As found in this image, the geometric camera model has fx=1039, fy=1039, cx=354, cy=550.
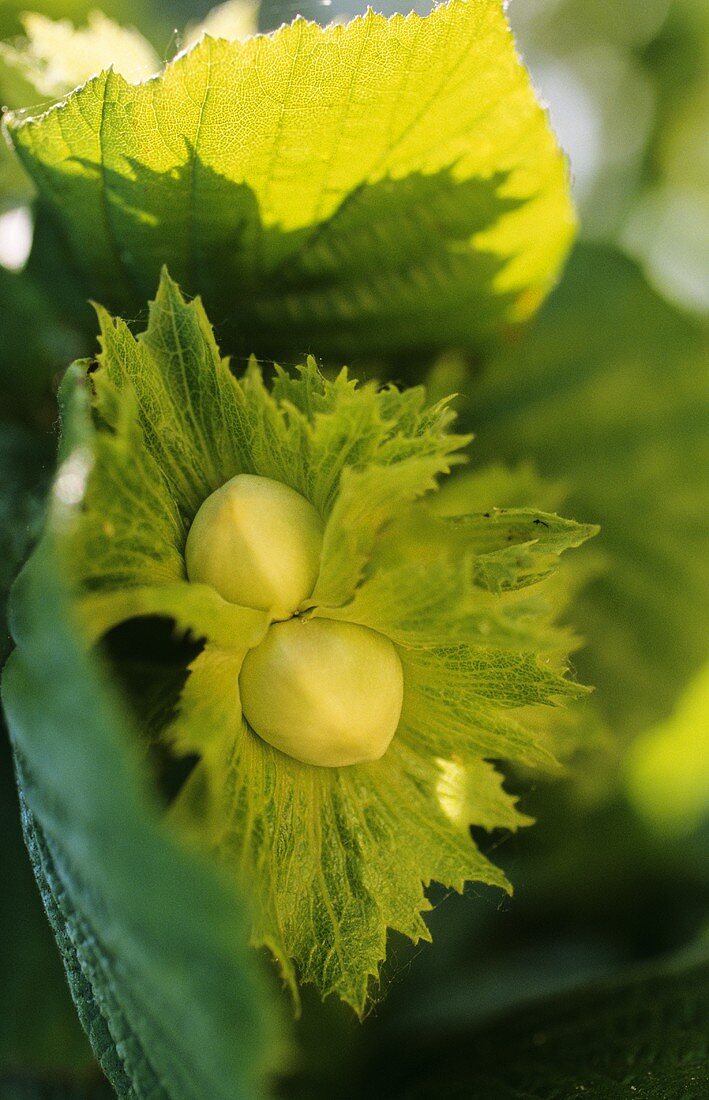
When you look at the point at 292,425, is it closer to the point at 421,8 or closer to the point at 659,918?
the point at 421,8

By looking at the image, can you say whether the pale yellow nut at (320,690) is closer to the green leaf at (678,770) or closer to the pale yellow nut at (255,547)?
the pale yellow nut at (255,547)

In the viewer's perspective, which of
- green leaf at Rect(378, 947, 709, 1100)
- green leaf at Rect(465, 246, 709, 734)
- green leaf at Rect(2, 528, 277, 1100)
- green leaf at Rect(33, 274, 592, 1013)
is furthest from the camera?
green leaf at Rect(465, 246, 709, 734)

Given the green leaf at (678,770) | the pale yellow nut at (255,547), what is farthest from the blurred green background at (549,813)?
the pale yellow nut at (255,547)

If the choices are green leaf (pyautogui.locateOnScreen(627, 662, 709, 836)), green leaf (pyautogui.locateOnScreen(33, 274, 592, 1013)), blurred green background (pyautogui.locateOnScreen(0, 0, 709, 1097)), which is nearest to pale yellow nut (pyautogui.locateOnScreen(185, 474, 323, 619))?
green leaf (pyautogui.locateOnScreen(33, 274, 592, 1013))

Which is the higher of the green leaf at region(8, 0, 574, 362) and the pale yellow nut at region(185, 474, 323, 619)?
the green leaf at region(8, 0, 574, 362)

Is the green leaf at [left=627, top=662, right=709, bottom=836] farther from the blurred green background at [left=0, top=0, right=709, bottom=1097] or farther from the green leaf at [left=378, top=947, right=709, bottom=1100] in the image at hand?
the green leaf at [left=378, top=947, right=709, bottom=1100]

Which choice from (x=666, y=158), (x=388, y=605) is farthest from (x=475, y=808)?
(x=666, y=158)

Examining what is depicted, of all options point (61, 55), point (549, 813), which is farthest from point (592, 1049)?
point (61, 55)
